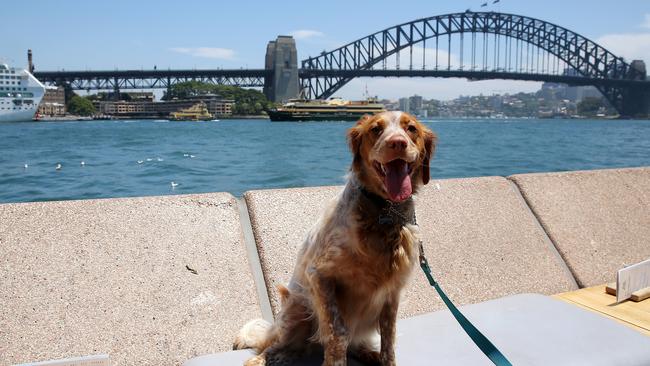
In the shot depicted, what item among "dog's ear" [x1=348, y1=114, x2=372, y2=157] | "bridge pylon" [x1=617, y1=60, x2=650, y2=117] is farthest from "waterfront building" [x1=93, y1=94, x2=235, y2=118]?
"dog's ear" [x1=348, y1=114, x2=372, y2=157]

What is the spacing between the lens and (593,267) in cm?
338

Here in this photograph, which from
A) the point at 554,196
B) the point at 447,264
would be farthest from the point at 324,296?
the point at 554,196

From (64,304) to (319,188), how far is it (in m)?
1.54

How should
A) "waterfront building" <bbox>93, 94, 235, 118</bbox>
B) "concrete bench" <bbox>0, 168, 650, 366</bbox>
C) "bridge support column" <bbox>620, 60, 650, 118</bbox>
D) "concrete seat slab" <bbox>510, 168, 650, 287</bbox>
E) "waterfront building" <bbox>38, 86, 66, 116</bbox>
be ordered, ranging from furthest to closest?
"waterfront building" <bbox>93, 94, 235, 118</bbox> → "waterfront building" <bbox>38, 86, 66, 116</bbox> → "bridge support column" <bbox>620, 60, 650, 118</bbox> → "concrete seat slab" <bbox>510, 168, 650, 287</bbox> → "concrete bench" <bbox>0, 168, 650, 366</bbox>

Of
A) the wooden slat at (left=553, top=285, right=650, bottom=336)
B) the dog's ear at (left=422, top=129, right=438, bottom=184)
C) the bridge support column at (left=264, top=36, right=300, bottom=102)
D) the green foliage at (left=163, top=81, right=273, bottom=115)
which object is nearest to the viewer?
the dog's ear at (left=422, top=129, right=438, bottom=184)

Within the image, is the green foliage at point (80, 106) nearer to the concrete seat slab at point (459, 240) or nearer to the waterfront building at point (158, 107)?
the waterfront building at point (158, 107)

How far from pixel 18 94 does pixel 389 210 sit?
93.6 m

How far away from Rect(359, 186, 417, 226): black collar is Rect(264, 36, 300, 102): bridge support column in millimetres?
91048

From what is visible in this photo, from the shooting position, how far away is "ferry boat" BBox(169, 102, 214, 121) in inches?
3666

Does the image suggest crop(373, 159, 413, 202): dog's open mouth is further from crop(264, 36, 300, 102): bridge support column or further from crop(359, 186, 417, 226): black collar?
crop(264, 36, 300, 102): bridge support column

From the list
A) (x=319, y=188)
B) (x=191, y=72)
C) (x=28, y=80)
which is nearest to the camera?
(x=319, y=188)

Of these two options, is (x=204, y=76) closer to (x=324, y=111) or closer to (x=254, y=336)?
(x=324, y=111)

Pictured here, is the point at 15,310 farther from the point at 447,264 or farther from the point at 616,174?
the point at 616,174

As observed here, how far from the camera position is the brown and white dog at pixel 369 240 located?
1.80 m
